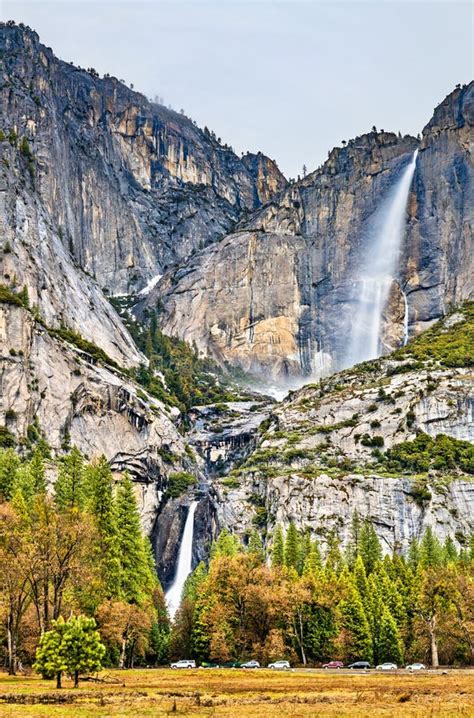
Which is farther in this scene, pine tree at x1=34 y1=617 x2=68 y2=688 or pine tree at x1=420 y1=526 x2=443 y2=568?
pine tree at x1=420 y1=526 x2=443 y2=568

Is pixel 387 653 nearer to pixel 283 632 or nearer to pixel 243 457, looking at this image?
pixel 283 632

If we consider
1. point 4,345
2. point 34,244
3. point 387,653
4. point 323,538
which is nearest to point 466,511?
point 323,538

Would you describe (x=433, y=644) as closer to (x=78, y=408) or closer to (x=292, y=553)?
(x=292, y=553)

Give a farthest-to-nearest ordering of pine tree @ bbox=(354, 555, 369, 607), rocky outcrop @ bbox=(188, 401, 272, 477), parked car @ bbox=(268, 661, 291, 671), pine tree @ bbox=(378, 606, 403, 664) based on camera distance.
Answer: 1. rocky outcrop @ bbox=(188, 401, 272, 477)
2. pine tree @ bbox=(354, 555, 369, 607)
3. pine tree @ bbox=(378, 606, 403, 664)
4. parked car @ bbox=(268, 661, 291, 671)

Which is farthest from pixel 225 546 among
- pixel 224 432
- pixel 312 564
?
pixel 224 432

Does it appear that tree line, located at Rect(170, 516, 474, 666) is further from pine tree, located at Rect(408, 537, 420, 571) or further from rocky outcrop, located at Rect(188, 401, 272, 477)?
rocky outcrop, located at Rect(188, 401, 272, 477)

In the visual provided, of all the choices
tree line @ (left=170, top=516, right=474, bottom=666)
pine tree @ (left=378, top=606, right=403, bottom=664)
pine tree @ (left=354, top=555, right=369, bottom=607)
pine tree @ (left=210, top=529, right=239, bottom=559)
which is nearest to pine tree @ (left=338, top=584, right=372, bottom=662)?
tree line @ (left=170, top=516, right=474, bottom=666)

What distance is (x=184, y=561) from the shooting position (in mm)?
129375

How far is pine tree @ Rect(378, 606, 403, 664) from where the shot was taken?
75438 millimetres

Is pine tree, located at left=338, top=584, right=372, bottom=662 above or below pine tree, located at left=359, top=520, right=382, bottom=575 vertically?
below

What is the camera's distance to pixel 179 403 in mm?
184250

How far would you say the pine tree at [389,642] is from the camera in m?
75.4

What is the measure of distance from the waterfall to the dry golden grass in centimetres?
6974

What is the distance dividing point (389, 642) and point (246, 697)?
126ft
